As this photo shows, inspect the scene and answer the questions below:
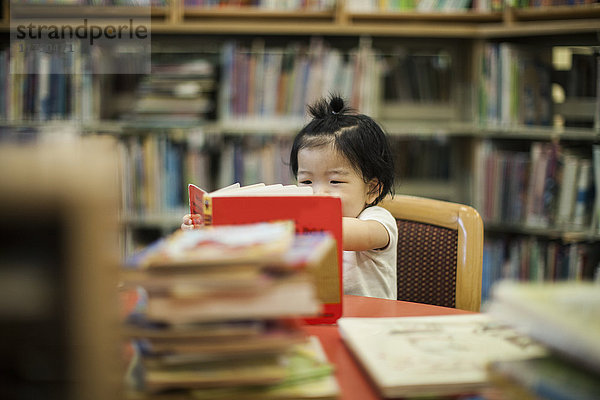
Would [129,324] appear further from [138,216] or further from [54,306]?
[138,216]

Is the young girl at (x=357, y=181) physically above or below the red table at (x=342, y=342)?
above

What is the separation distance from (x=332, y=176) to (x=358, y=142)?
0.38 ft

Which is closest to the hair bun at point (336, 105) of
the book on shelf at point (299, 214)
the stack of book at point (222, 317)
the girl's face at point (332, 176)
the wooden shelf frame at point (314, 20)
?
the girl's face at point (332, 176)

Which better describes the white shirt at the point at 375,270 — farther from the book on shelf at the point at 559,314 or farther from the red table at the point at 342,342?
the book on shelf at the point at 559,314

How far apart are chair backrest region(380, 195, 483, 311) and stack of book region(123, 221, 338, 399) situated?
0.76 meters

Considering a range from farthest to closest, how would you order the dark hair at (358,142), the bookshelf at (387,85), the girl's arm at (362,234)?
the bookshelf at (387,85), the dark hair at (358,142), the girl's arm at (362,234)

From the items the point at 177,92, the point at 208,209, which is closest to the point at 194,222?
the point at 208,209

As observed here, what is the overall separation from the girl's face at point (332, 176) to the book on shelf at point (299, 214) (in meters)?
0.46

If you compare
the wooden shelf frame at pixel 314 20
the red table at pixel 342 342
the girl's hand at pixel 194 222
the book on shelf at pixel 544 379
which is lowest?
the red table at pixel 342 342

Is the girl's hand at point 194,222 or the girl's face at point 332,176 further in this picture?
the girl's face at point 332,176

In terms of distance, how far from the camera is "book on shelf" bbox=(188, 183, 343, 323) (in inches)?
33.9

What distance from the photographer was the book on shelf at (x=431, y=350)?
2.01 feet

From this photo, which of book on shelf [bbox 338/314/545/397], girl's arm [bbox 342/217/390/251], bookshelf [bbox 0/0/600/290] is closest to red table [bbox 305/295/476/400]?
book on shelf [bbox 338/314/545/397]

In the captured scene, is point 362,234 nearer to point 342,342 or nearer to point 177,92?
point 342,342
